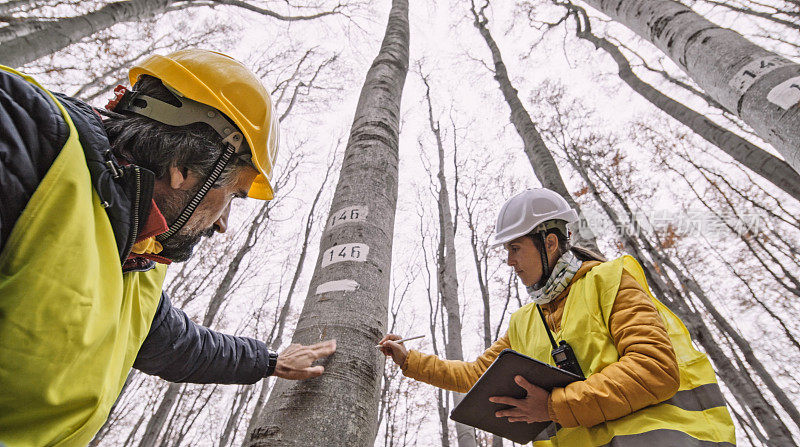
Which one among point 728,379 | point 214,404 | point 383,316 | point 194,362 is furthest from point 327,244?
point 214,404

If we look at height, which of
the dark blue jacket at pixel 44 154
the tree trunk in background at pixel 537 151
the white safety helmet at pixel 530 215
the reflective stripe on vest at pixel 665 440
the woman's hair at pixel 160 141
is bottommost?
the reflective stripe on vest at pixel 665 440

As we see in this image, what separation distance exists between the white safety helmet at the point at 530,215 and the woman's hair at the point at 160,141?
1591 mm

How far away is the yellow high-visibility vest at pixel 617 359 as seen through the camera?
1195 millimetres

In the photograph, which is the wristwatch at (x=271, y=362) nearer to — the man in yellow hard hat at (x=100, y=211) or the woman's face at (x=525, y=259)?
the man in yellow hard hat at (x=100, y=211)

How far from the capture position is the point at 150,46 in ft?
35.4

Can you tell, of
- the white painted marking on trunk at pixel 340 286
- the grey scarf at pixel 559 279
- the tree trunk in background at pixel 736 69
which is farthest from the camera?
the tree trunk in background at pixel 736 69

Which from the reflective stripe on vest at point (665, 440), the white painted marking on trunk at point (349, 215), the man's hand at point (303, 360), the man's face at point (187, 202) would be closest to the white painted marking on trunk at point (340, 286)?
the man's hand at point (303, 360)

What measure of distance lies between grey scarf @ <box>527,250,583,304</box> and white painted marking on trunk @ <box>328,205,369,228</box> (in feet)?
3.15

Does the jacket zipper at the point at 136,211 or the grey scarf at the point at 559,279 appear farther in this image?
the grey scarf at the point at 559,279

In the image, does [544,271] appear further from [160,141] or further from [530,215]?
[160,141]

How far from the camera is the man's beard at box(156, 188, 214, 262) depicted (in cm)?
118

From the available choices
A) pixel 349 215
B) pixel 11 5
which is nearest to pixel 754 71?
pixel 349 215

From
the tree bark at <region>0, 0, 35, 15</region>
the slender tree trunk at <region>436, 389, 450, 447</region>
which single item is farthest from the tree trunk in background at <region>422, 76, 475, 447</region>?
the tree bark at <region>0, 0, 35, 15</region>

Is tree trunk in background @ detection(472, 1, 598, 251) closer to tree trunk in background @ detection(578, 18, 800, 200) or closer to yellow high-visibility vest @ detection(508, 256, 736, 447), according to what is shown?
yellow high-visibility vest @ detection(508, 256, 736, 447)
